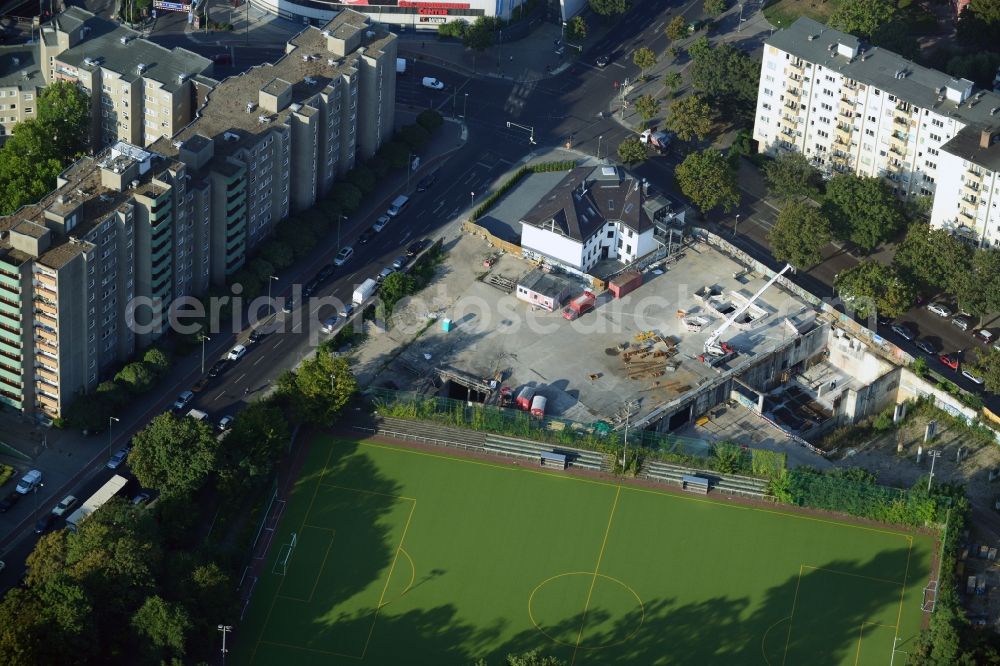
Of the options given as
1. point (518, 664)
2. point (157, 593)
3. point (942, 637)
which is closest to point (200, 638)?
point (157, 593)

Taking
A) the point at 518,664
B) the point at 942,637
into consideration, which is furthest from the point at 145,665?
the point at 942,637

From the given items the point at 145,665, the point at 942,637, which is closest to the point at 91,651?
the point at 145,665

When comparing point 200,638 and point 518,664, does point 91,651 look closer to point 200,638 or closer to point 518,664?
point 200,638

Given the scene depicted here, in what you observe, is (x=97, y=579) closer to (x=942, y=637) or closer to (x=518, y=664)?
(x=518, y=664)

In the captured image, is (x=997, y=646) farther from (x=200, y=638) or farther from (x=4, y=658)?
(x=4, y=658)
